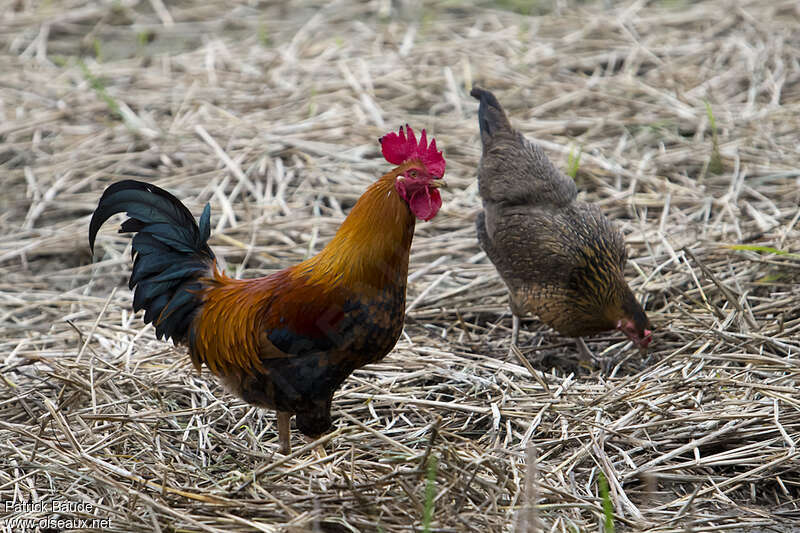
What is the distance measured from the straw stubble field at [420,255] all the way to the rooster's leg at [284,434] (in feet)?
0.37

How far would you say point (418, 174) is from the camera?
346 cm

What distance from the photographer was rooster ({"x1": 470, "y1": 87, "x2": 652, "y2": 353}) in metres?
4.57

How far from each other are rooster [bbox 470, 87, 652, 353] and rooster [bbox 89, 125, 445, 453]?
1.35 m

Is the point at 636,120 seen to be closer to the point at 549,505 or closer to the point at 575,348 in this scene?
the point at 575,348

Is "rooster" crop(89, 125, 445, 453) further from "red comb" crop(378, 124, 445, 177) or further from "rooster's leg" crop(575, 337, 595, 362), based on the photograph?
"rooster's leg" crop(575, 337, 595, 362)

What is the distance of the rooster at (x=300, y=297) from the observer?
136 inches

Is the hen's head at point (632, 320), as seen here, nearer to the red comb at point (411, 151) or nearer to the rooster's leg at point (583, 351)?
the rooster's leg at point (583, 351)

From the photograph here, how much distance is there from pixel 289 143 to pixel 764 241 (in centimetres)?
358

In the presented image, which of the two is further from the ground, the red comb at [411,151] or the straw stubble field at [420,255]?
the red comb at [411,151]

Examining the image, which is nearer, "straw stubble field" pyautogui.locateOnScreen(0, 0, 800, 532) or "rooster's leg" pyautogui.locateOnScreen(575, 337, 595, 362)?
"straw stubble field" pyautogui.locateOnScreen(0, 0, 800, 532)

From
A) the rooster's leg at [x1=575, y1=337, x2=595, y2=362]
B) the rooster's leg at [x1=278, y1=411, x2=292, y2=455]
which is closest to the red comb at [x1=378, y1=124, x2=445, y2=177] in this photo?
the rooster's leg at [x1=278, y1=411, x2=292, y2=455]

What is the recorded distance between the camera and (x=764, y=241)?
208 inches

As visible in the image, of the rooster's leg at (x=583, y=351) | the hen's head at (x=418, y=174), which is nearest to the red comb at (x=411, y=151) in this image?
the hen's head at (x=418, y=174)

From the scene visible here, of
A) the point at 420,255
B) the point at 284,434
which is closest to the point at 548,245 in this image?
the point at 420,255
